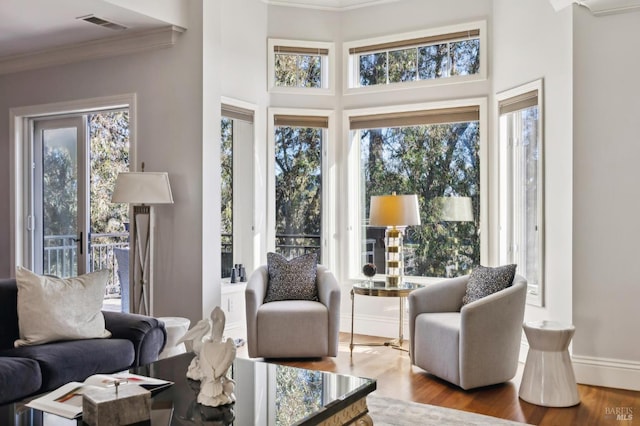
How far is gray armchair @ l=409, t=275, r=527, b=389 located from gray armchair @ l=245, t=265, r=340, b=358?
767 millimetres

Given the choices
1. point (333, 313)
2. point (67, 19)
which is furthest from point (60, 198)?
point (333, 313)

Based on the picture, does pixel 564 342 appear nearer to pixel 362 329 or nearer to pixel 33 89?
pixel 362 329

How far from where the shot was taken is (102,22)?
14.3ft

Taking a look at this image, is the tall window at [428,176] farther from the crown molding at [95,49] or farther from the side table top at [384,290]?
the crown molding at [95,49]

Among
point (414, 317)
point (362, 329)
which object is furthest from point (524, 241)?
point (362, 329)

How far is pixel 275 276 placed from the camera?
5035 millimetres

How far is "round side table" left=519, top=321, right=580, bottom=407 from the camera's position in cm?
366

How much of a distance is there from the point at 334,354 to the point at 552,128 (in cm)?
247

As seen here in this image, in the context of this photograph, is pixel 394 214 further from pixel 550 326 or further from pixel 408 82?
pixel 550 326

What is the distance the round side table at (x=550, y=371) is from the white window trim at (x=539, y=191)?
879mm

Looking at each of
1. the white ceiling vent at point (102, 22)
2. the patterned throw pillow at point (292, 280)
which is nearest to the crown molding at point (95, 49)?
the white ceiling vent at point (102, 22)

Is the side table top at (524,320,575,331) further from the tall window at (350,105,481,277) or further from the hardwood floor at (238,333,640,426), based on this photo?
the tall window at (350,105,481,277)

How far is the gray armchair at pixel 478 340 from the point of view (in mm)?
3922

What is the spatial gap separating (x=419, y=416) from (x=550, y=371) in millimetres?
931
